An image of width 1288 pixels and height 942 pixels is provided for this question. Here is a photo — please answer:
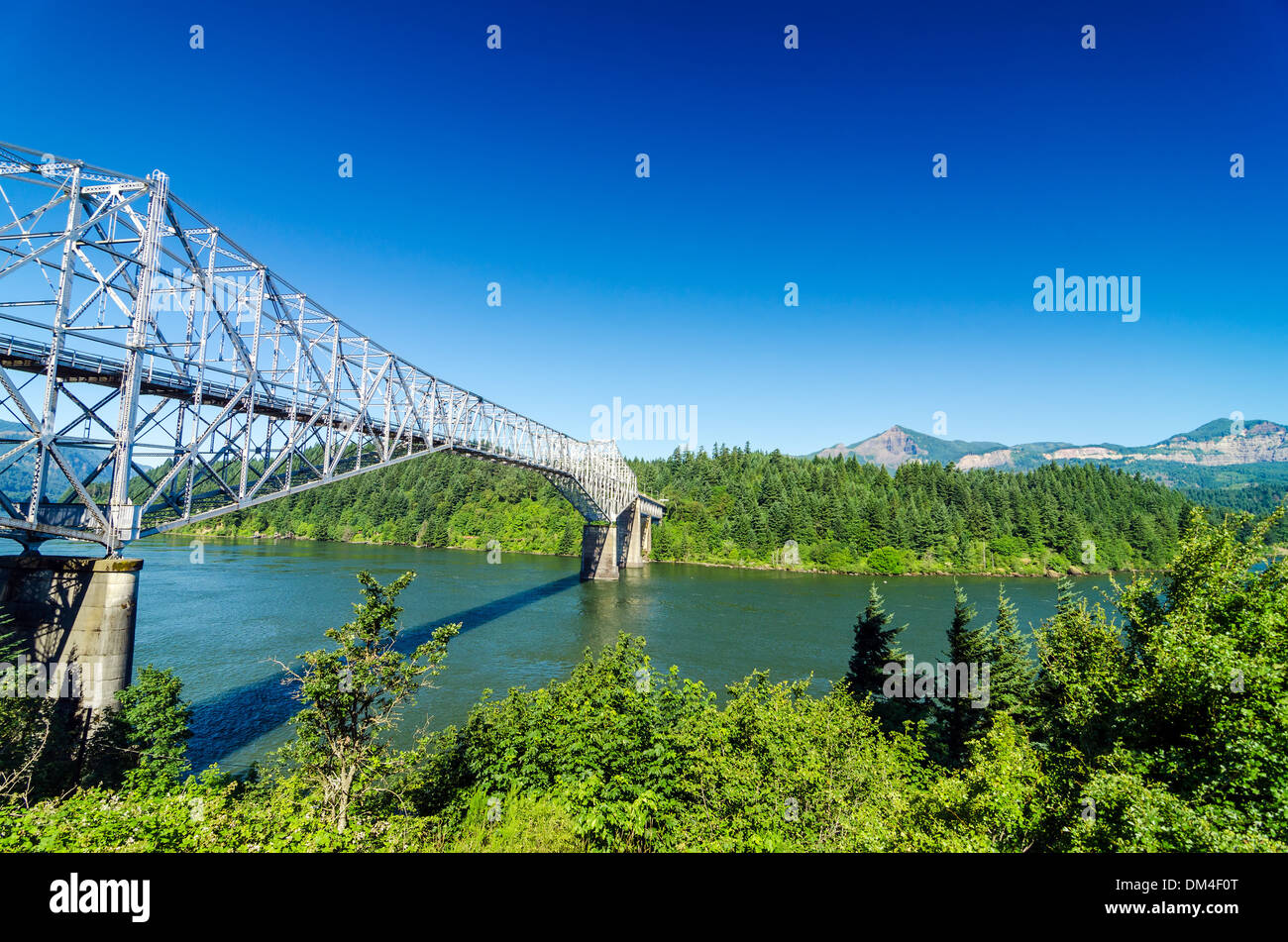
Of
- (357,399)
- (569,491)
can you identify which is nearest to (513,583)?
(569,491)

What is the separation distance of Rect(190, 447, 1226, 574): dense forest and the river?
9.29m

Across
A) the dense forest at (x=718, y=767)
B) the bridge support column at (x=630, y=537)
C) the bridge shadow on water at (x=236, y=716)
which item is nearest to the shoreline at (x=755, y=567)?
the bridge support column at (x=630, y=537)

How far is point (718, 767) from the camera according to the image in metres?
11.0

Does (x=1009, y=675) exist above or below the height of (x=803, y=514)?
below

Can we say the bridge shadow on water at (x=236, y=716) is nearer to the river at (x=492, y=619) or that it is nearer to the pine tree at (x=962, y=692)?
the river at (x=492, y=619)

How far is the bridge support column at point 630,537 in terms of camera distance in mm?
73125

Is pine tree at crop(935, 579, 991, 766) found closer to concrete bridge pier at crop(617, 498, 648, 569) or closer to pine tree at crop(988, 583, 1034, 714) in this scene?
pine tree at crop(988, 583, 1034, 714)

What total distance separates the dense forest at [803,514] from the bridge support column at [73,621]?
60.3 meters

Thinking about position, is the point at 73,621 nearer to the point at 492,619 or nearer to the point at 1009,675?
the point at 492,619

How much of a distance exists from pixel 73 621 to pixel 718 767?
16.0 m

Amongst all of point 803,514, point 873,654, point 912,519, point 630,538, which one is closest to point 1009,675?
point 873,654

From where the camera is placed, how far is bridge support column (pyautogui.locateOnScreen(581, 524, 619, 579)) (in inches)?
2386

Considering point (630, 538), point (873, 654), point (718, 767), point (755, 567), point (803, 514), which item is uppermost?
point (803, 514)

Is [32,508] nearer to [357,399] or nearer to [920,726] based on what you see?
[357,399]
